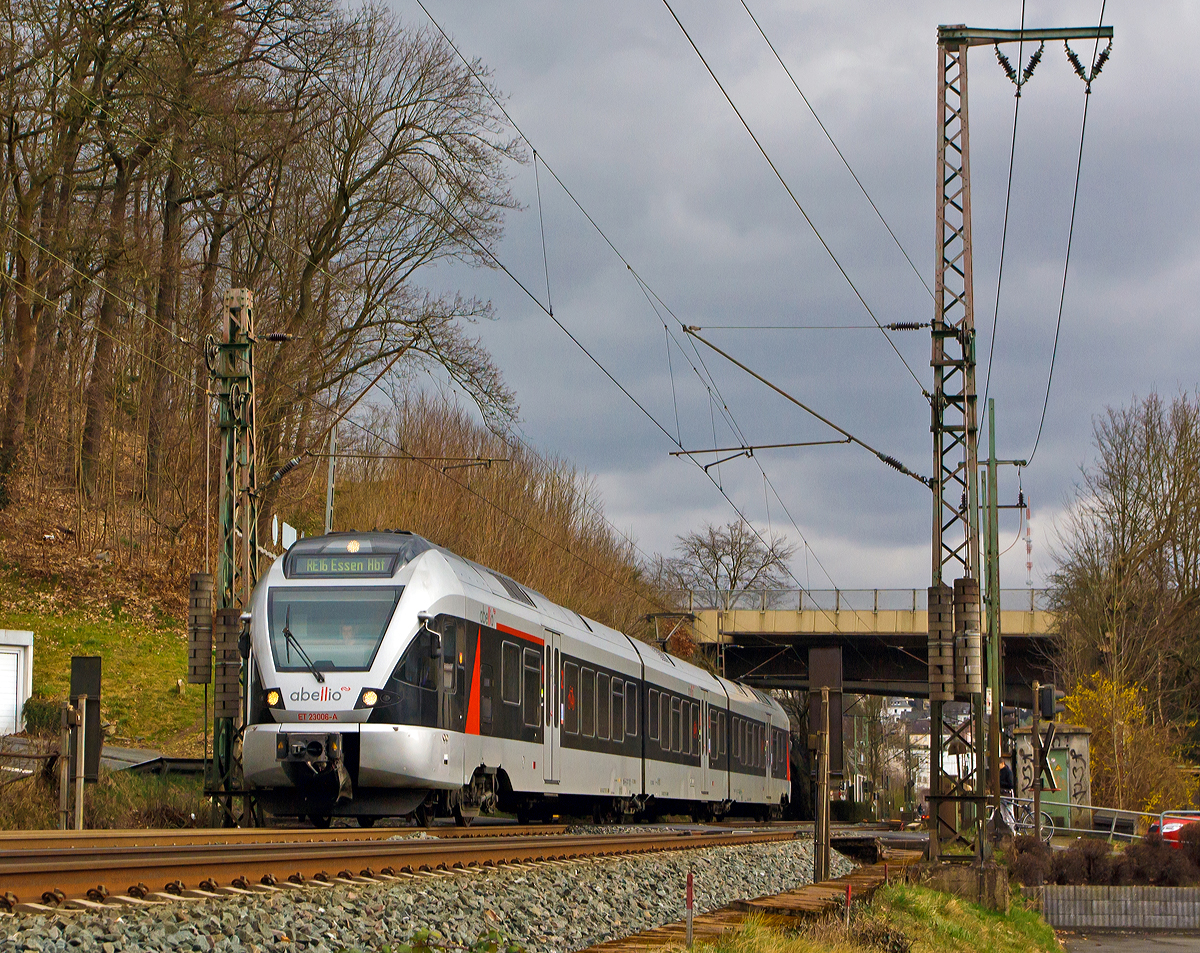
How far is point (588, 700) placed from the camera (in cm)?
2119

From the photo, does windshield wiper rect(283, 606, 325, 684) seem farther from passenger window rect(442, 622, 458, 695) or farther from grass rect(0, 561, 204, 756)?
grass rect(0, 561, 204, 756)

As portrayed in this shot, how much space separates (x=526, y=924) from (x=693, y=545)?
198 ft

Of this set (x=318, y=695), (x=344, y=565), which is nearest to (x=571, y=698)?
(x=344, y=565)

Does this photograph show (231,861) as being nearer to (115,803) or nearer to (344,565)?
(344,565)

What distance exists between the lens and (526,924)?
31.3 feet

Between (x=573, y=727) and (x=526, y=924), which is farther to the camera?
(x=573, y=727)

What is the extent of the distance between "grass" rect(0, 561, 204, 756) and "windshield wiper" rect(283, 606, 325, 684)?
13.9m

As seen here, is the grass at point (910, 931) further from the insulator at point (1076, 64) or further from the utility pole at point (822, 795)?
the insulator at point (1076, 64)

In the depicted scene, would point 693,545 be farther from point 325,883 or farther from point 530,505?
point 325,883

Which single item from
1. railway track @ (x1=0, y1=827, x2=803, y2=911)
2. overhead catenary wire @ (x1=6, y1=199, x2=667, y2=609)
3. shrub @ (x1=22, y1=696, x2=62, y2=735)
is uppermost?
overhead catenary wire @ (x1=6, y1=199, x2=667, y2=609)

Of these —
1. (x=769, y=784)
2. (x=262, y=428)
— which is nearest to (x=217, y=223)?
(x=262, y=428)

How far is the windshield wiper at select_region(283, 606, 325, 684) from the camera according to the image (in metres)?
14.9

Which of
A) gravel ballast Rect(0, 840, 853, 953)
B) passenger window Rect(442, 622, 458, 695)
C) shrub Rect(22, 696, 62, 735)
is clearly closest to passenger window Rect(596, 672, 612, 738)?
passenger window Rect(442, 622, 458, 695)

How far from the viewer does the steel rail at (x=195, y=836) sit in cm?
1109
